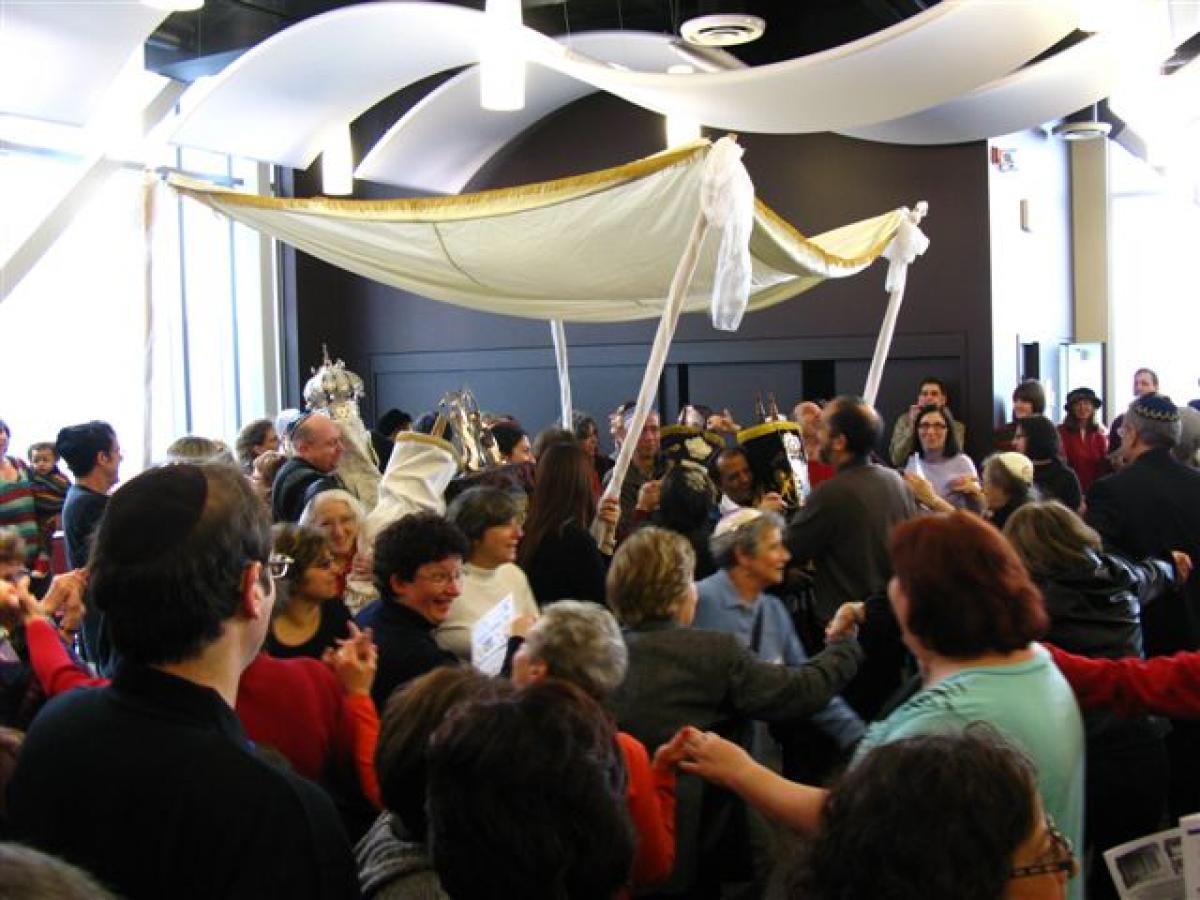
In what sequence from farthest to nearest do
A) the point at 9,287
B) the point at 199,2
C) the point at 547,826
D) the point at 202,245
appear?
the point at 202,245 → the point at 9,287 → the point at 199,2 → the point at 547,826

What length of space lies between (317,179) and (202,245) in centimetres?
124

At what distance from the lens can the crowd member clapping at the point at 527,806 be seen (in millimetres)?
1352

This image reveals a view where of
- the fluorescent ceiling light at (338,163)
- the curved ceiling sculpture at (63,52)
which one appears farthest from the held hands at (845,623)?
the fluorescent ceiling light at (338,163)

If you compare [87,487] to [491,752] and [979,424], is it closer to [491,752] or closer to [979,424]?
[491,752]

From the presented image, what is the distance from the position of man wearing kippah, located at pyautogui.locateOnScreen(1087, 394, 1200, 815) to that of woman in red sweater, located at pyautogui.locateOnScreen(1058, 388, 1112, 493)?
166 inches

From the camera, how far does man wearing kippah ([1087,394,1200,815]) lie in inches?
154

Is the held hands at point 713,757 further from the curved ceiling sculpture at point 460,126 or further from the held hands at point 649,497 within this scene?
the curved ceiling sculpture at point 460,126

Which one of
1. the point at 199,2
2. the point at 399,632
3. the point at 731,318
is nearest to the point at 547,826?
the point at 399,632

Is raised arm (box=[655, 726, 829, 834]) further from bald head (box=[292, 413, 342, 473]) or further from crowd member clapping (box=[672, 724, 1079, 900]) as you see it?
bald head (box=[292, 413, 342, 473])

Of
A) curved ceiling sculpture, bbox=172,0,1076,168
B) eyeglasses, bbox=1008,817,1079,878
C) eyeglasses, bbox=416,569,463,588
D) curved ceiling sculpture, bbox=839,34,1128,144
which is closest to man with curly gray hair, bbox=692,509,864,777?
eyeglasses, bbox=416,569,463,588

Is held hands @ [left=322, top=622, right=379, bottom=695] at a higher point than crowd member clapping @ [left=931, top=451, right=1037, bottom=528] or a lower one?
lower

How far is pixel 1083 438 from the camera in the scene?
8281 millimetres

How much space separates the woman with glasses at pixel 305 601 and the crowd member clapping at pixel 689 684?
0.60 m

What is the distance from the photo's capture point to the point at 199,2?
5.82 metres
